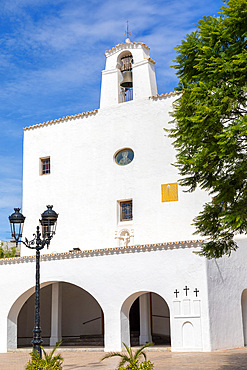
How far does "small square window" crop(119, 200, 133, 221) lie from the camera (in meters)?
22.2

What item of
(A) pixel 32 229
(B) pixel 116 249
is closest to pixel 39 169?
(A) pixel 32 229

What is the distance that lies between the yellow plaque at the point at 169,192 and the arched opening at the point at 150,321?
3.98m

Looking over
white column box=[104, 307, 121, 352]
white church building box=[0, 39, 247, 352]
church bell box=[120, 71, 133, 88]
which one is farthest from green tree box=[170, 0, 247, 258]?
church bell box=[120, 71, 133, 88]

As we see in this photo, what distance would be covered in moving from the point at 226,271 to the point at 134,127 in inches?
302

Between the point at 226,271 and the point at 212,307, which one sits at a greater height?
the point at 226,271

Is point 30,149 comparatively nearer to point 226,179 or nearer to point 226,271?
point 226,271

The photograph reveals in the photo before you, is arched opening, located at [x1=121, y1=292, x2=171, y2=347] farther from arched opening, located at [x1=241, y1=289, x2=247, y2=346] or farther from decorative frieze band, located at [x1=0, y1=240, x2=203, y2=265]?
arched opening, located at [x1=241, y1=289, x2=247, y2=346]

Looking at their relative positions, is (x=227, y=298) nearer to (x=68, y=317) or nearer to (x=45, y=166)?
(x=68, y=317)

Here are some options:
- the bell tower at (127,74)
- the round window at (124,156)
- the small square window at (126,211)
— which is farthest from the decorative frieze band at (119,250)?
the bell tower at (127,74)

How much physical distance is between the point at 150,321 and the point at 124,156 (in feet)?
23.4

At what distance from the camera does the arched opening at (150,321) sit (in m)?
20.6

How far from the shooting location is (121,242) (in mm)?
21969

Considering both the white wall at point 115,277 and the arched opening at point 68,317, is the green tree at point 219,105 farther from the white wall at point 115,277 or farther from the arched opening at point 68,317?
the arched opening at point 68,317

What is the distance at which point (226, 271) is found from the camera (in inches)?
727
